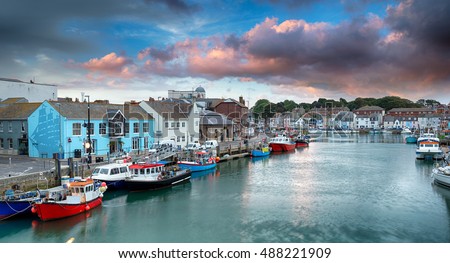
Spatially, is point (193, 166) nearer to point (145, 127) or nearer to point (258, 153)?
point (145, 127)

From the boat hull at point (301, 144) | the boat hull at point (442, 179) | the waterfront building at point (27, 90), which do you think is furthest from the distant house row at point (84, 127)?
the boat hull at point (301, 144)

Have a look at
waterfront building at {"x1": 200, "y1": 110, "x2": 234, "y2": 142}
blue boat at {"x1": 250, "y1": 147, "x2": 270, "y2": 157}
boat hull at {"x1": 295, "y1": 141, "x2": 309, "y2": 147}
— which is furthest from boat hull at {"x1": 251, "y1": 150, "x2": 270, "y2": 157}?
boat hull at {"x1": 295, "y1": 141, "x2": 309, "y2": 147}

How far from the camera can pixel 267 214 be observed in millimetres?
16891

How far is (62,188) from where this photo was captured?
1727cm

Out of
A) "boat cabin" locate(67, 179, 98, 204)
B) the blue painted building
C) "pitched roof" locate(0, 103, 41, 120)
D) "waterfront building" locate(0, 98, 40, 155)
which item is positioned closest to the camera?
"boat cabin" locate(67, 179, 98, 204)

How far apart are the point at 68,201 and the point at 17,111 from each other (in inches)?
653

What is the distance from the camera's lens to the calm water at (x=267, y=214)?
1408cm

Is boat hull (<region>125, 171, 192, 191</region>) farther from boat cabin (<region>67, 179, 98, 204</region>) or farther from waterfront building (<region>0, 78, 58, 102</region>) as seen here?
waterfront building (<region>0, 78, 58, 102</region>)

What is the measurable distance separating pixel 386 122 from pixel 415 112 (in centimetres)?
871

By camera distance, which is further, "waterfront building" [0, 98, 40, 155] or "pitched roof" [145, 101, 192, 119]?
"pitched roof" [145, 101, 192, 119]

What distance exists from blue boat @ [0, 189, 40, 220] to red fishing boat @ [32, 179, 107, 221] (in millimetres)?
471

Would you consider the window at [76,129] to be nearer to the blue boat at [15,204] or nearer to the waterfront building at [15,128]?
the waterfront building at [15,128]

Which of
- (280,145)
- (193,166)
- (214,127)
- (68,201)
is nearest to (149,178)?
(68,201)

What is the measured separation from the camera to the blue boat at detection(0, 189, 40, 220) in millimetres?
15445
